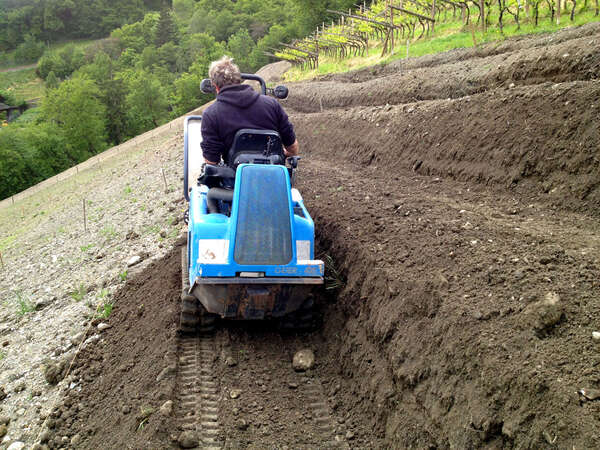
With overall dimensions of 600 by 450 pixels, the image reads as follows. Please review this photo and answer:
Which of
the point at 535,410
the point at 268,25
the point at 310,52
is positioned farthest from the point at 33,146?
the point at 268,25

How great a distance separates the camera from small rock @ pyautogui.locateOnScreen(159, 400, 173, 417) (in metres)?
3.59

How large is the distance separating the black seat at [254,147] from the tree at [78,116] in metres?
52.0

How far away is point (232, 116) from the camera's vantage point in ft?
14.3

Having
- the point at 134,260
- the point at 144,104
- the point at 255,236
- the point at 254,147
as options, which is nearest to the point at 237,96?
the point at 254,147

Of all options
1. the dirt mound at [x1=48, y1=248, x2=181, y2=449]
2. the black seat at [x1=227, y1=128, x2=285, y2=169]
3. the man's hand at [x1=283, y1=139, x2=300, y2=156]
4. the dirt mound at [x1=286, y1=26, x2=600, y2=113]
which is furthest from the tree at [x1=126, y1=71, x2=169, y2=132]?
the black seat at [x1=227, y1=128, x2=285, y2=169]

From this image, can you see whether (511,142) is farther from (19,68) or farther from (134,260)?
(19,68)

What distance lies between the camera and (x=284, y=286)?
163 inches

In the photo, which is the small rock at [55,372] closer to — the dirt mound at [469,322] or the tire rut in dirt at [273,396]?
the tire rut in dirt at [273,396]

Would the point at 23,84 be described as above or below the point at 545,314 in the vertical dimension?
below

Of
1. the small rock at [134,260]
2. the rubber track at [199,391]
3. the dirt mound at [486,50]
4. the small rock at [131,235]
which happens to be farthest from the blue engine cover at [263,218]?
the dirt mound at [486,50]

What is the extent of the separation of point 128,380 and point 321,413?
5.68 feet

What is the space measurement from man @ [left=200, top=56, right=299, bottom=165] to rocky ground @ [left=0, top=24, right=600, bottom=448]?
1.62 meters

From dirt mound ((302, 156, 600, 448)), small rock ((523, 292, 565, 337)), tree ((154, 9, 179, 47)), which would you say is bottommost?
dirt mound ((302, 156, 600, 448))

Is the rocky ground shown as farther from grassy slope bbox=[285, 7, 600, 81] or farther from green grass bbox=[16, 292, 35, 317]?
grassy slope bbox=[285, 7, 600, 81]
